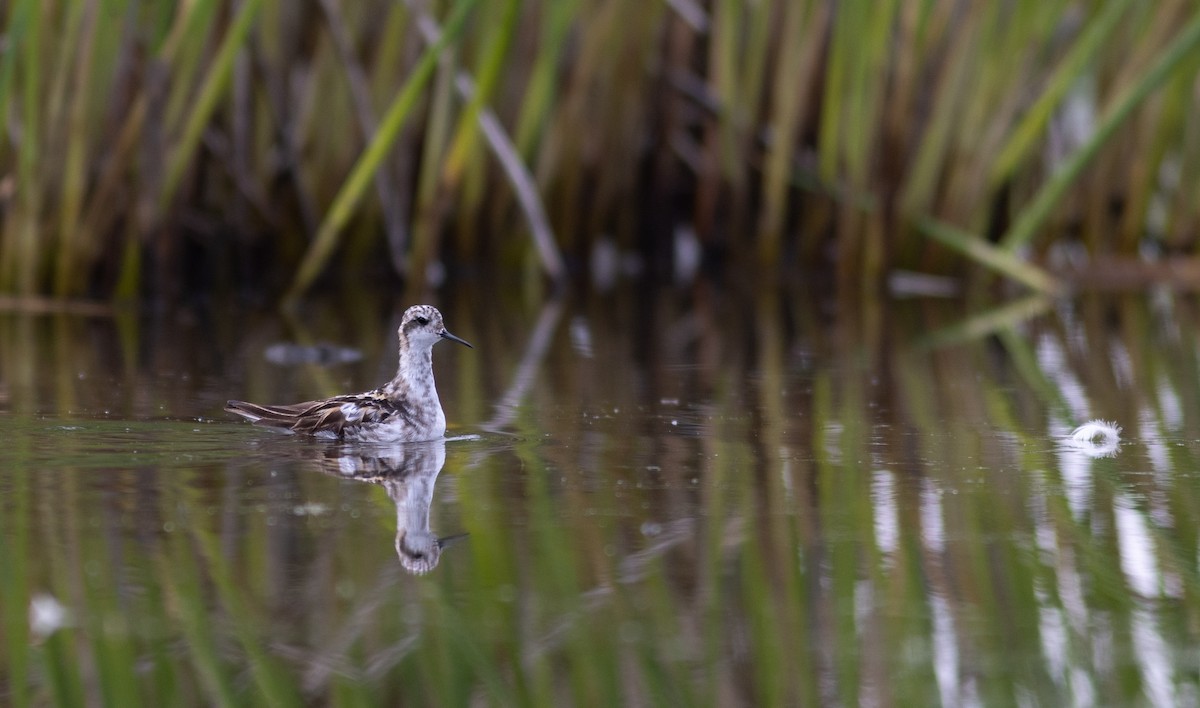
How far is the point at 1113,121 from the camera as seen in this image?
7.94 metres

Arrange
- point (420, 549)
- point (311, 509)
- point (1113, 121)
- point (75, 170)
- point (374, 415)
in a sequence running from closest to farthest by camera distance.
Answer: point (420, 549) → point (311, 509) → point (374, 415) → point (75, 170) → point (1113, 121)

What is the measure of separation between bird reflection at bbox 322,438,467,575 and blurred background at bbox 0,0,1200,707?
2 cm

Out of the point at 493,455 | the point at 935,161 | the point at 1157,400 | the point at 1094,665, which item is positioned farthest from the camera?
the point at 935,161

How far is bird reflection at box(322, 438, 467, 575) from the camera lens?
3.49 meters

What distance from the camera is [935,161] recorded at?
9.49 metres

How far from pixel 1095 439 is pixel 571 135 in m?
5.42

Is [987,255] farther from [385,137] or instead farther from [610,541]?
[610,541]

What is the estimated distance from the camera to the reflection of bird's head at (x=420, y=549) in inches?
132

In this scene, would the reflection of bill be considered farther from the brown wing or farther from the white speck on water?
the white speck on water

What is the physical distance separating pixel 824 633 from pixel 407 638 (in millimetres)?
717

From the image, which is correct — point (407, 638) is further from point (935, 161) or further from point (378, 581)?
point (935, 161)

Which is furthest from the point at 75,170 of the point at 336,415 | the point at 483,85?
the point at 336,415

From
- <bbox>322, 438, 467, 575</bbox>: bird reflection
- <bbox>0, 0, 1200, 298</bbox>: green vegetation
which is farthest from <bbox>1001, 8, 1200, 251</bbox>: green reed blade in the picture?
<bbox>322, 438, 467, 575</bbox>: bird reflection

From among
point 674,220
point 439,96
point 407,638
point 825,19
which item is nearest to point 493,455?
point 407,638
